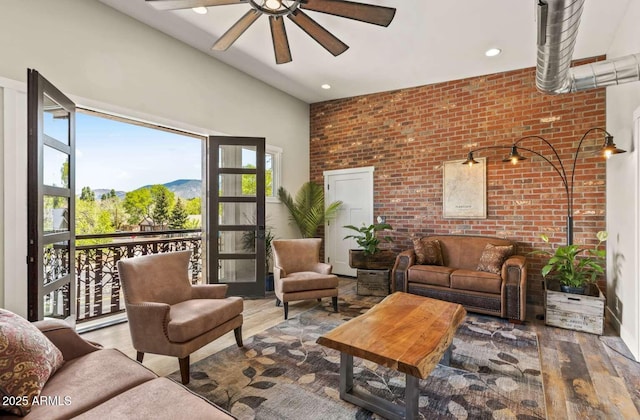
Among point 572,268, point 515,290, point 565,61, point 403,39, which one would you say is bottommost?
point 515,290

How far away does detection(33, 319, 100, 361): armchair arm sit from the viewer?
1590mm

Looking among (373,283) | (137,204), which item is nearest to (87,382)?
(373,283)

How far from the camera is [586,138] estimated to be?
12.4 ft

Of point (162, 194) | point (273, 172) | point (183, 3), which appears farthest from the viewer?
point (162, 194)

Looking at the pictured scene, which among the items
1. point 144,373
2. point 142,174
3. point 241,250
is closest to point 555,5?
point 144,373

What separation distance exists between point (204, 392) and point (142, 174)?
18.2 feet

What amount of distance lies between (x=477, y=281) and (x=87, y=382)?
141 inches

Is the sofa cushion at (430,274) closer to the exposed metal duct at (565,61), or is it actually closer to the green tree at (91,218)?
the exposed metal duct at (565,61)

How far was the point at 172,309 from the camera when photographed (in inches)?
96.4

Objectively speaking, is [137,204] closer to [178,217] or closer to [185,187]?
[178,217]

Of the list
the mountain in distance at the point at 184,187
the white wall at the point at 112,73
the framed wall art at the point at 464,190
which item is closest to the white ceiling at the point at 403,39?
the white wall at the point at 112,73

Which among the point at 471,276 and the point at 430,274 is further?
the point at 430,274

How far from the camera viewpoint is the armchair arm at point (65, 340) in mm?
1590

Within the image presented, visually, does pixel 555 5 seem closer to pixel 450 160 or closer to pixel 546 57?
pixel 546 57
